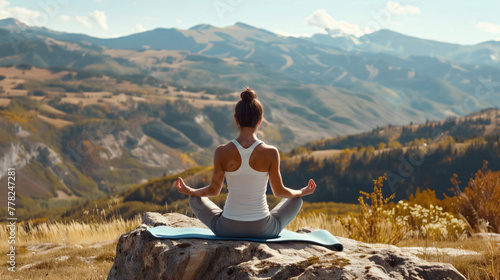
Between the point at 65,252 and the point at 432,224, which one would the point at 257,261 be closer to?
the point at 65,252

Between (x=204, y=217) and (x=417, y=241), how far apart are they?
6963 millimetres

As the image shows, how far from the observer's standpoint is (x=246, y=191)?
7125 millimetres

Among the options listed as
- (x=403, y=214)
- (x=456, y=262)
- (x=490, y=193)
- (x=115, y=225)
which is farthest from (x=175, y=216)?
(x=490, y=193)

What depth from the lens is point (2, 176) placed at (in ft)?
637

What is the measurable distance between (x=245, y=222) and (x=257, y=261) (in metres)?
0.93

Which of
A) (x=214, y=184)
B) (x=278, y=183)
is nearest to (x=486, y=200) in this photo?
(x=278, y=183)

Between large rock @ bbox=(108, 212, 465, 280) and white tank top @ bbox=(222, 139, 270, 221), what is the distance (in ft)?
1.37

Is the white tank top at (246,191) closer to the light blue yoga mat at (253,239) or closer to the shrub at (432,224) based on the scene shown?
the light blue yoga mat at (253,239)

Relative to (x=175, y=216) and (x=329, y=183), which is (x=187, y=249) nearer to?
(x=175, y=216)

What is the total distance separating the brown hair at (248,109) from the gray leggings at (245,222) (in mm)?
1434

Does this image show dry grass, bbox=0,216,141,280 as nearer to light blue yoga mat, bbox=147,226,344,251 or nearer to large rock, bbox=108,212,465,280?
large rock, bbox=108,212,465,280

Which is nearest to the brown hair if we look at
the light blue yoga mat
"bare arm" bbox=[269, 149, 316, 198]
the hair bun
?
the hair bun

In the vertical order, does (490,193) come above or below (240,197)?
below

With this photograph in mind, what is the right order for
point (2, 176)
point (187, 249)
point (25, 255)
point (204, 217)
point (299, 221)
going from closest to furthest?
point (187, 249), point (204, 217), point (25, 255), point (299, 221), point (2, 176)
